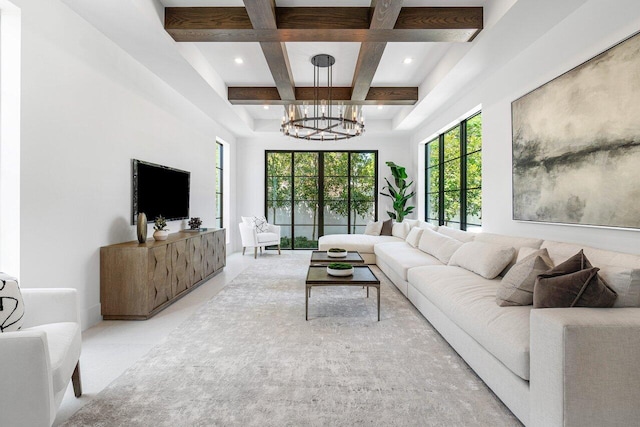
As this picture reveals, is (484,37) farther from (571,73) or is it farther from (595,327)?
(595,327)

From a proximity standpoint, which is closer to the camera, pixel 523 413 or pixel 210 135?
pixel 523 413

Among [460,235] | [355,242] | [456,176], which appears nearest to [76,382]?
[460,235]

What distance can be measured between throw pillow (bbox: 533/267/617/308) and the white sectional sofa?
9 cm

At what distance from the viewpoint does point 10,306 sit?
168 cm

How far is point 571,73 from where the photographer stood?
2.76m

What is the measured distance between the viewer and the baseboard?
2988 millimetres

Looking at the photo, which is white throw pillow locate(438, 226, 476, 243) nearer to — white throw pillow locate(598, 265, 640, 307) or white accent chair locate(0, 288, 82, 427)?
white throw pillow locate(598, 265, 640, 307)

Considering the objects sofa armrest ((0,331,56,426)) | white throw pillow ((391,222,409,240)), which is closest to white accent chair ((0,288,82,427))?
sofa armrest ((0,331,56,426))

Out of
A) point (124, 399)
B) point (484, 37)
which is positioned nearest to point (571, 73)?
point (484, 37)

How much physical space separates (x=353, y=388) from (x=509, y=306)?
117 centimetres

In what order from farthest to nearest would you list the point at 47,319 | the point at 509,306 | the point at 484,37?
1. the point at 484,37
2. the point at 509,306
3. the point at 47,319

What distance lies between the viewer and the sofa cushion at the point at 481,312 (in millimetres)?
1745

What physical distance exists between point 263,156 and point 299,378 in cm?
669

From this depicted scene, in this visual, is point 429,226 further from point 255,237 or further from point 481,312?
point 481,312
